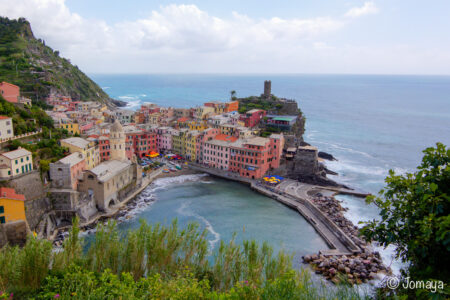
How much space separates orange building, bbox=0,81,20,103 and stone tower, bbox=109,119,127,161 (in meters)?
16.3

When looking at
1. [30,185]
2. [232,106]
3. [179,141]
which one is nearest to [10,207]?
[30,185]

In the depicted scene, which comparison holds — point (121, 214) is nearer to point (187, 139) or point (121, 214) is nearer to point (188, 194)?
point (188, 194)

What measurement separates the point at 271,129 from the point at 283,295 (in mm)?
55877

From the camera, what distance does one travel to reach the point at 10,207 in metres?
26.7

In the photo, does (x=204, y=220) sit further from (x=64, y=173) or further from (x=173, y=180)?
(x=64, y=173)

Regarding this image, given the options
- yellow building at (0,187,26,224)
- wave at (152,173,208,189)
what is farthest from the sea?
yellow building at (0,187,26,224)

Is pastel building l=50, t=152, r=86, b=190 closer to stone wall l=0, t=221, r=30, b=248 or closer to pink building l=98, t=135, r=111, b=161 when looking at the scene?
stone wall l=0, t=221, r=30, b=248

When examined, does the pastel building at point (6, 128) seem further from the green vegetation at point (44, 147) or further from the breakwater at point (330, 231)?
the breakwater at point (330, 231)

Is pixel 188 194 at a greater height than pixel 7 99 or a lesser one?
lesser

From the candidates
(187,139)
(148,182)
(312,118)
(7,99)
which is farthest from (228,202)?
(312,118)

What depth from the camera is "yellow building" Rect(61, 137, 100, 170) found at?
39219mm

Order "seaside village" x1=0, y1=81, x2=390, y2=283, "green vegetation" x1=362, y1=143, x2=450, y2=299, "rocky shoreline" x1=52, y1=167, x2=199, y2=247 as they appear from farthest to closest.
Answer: "rocky shoreline" x1=52, y1=167, x2=199, y2=247
"seaside village" x1=0, y1=81, x2=390, y2=283
"green vegetation" x1=362, y1=143, x2=450, y2=299

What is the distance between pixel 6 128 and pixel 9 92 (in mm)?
12973

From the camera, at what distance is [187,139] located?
187 feet
